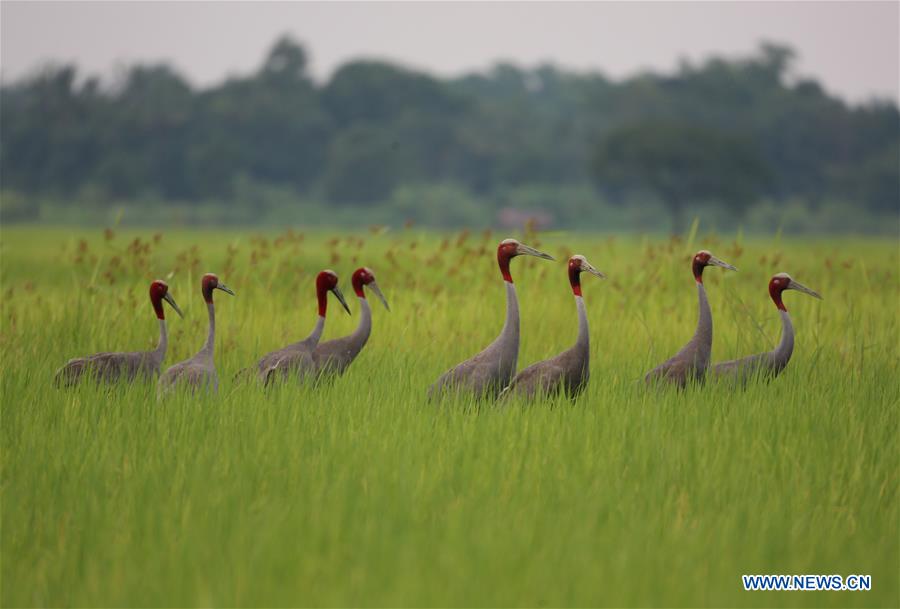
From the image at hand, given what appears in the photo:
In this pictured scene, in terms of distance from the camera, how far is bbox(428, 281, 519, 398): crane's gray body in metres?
7.21

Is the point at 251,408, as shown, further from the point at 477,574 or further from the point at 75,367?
the point at 477,574

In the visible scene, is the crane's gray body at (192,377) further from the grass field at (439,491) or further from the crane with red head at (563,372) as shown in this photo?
the crane with red head at (563,372)

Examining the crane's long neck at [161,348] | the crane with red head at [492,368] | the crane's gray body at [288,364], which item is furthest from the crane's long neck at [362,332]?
the crane's long neck at [161,348]

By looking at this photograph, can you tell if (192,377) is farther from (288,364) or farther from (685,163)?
(685,163)

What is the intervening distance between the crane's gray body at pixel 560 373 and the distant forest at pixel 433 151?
52615 mm

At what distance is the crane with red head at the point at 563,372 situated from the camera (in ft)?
23.5

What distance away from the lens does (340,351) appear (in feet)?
27.1

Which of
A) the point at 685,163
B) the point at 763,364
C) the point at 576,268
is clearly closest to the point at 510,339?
the point at 576,268

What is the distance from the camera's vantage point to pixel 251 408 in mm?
6832

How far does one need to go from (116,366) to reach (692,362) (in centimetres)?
411

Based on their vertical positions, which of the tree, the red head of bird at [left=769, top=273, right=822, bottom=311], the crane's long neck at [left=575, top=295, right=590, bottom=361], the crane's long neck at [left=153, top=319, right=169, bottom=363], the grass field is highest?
the tree

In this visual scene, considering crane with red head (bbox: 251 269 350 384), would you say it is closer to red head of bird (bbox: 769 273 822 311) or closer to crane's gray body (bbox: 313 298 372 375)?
crane's gray body (bbox: 313 298 372 375)

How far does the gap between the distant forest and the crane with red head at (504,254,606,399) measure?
52.6 m

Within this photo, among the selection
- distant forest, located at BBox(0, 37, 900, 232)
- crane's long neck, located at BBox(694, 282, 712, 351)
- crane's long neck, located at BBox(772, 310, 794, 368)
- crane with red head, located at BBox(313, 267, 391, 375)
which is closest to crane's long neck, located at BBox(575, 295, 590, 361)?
crane's long neck, located at BBox(694, 282, 712, 351)
